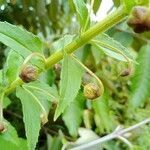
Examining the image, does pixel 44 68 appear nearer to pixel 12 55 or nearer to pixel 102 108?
pixel 12 55

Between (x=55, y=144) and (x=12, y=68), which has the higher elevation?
(x=12, y=68)

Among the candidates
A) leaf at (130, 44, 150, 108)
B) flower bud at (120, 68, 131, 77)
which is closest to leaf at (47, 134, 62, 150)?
leaf at (130, 44, 150, 108)

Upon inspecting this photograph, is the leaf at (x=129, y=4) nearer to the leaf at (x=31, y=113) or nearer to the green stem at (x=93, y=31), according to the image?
the green stem at (x=93, y=31)

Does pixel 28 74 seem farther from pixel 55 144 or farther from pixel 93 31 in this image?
pixel 55 144

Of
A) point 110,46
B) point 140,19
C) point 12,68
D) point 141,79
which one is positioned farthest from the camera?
point 141,79

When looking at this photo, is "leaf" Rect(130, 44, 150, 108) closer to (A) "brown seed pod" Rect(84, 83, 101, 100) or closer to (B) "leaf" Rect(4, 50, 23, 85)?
(B) "leaf" Rect(4, 50, 23, 85)

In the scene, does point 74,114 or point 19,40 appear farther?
point 74,114

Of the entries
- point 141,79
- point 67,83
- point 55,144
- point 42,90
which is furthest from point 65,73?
point 55,144

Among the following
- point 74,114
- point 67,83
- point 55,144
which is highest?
point 67,83
